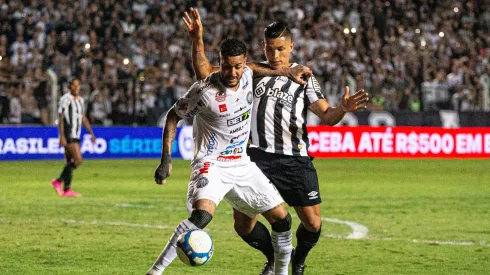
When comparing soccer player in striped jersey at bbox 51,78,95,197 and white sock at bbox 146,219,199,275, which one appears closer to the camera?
white sock at bbox 146,219,199,275

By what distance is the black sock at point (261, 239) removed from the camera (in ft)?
28.0

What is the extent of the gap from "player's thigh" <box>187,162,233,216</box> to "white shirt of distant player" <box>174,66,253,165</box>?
0.11 metres

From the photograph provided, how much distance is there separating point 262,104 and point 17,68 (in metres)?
18.2

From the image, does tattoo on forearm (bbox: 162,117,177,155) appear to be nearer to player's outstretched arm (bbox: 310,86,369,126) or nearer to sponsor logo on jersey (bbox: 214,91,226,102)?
sponsor logo on jersey (bbox: 214,91,226,102)

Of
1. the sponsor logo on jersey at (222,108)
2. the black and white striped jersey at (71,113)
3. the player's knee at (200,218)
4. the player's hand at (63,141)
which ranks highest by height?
the sponsor logo on jersey at (222,108)

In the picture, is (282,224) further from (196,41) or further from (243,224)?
(196,41)

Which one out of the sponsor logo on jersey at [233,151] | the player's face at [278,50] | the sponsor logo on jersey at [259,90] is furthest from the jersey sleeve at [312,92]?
the sponsor logo on jersey at [233,151]

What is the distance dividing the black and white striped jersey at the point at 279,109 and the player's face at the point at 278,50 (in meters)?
0.13

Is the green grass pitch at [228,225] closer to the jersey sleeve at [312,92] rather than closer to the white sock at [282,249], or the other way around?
the white sock at [282,249]

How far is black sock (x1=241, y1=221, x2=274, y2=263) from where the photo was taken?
8.55 meters

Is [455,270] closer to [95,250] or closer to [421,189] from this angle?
[95,250]

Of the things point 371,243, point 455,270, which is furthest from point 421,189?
point 455,270

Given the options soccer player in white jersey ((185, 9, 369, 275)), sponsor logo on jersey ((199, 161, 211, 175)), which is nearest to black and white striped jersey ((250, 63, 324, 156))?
soccer player in white jersey ((185, 9, 369, 275))

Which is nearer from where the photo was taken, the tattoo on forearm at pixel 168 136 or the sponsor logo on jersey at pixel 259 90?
the tattoo on forearm at pixel 168 136
